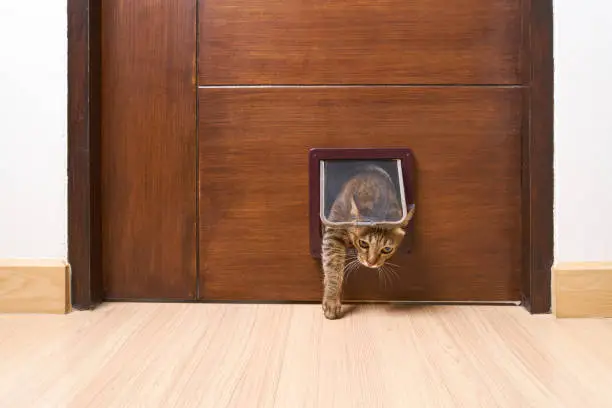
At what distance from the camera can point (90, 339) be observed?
41.9 inches

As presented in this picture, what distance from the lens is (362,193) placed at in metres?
1.19

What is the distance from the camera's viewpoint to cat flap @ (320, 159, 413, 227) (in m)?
1.14

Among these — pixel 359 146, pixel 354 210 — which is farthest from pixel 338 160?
pixel 354 210

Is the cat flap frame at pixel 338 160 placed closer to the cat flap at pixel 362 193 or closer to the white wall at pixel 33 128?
the cat flap at pixel 362 193

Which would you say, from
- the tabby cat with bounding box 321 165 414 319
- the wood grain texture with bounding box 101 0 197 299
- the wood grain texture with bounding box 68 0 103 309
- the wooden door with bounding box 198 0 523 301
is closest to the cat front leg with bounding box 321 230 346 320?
the tabby cat with bounding box 321 165 414 319

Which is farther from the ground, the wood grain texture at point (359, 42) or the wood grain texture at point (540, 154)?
the wood grain texture at point (359, 42)

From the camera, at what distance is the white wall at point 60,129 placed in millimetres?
1196

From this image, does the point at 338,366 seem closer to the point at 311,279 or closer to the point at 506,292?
the point at 311,279

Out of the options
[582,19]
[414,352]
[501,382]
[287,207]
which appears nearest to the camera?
[501,382]

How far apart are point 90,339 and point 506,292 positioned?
3.26 ft

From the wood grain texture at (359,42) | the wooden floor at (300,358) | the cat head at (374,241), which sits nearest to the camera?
the wooden floor at (300,358)

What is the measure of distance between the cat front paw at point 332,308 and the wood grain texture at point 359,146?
114 mm

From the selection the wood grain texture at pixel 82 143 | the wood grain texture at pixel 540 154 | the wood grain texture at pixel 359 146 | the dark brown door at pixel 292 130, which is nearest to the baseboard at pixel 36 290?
the wood grain texture at pixel 82 143

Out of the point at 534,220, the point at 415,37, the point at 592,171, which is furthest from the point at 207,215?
the point at 592,171
